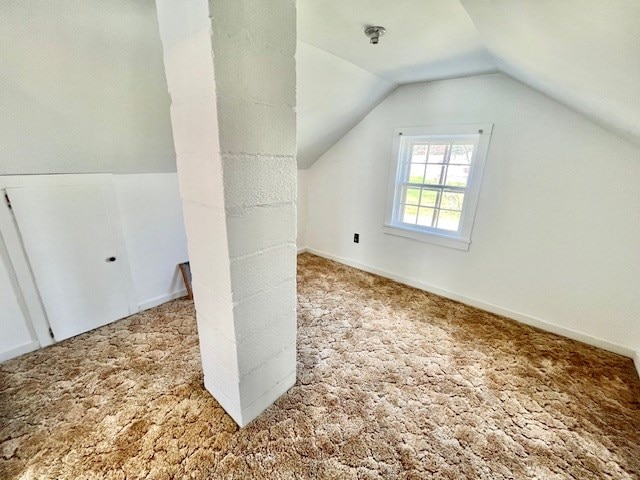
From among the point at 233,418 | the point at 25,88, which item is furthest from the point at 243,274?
the point at 25,88

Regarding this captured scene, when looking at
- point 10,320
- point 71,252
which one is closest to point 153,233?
point 71,252

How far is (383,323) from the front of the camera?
2.45 meters

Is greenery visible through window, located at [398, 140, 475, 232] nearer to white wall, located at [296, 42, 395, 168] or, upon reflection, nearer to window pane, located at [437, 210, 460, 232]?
Answer: window pane, located at [437, 210, 460, 232]

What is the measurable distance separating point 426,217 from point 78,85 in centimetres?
299

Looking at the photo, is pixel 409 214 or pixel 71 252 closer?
pixel 71 252

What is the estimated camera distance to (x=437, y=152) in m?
2.78

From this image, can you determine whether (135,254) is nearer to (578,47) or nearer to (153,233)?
(153,233)

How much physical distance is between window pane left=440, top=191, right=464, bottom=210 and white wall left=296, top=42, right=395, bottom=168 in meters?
1.25

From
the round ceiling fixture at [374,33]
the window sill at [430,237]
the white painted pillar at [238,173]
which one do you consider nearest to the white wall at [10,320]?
the white painted pillar at [238,173]

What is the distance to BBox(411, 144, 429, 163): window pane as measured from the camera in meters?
2.85

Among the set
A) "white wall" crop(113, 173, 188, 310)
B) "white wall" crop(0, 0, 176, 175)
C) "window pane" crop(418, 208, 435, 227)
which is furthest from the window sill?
"white wall" crop(0, 0, 176, 175)

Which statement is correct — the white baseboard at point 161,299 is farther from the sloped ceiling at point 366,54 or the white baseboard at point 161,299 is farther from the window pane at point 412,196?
the window pane at point 412,196

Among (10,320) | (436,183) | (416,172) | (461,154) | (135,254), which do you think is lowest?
(10,320)

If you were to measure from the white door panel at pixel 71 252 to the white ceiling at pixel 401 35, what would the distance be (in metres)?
2.04
